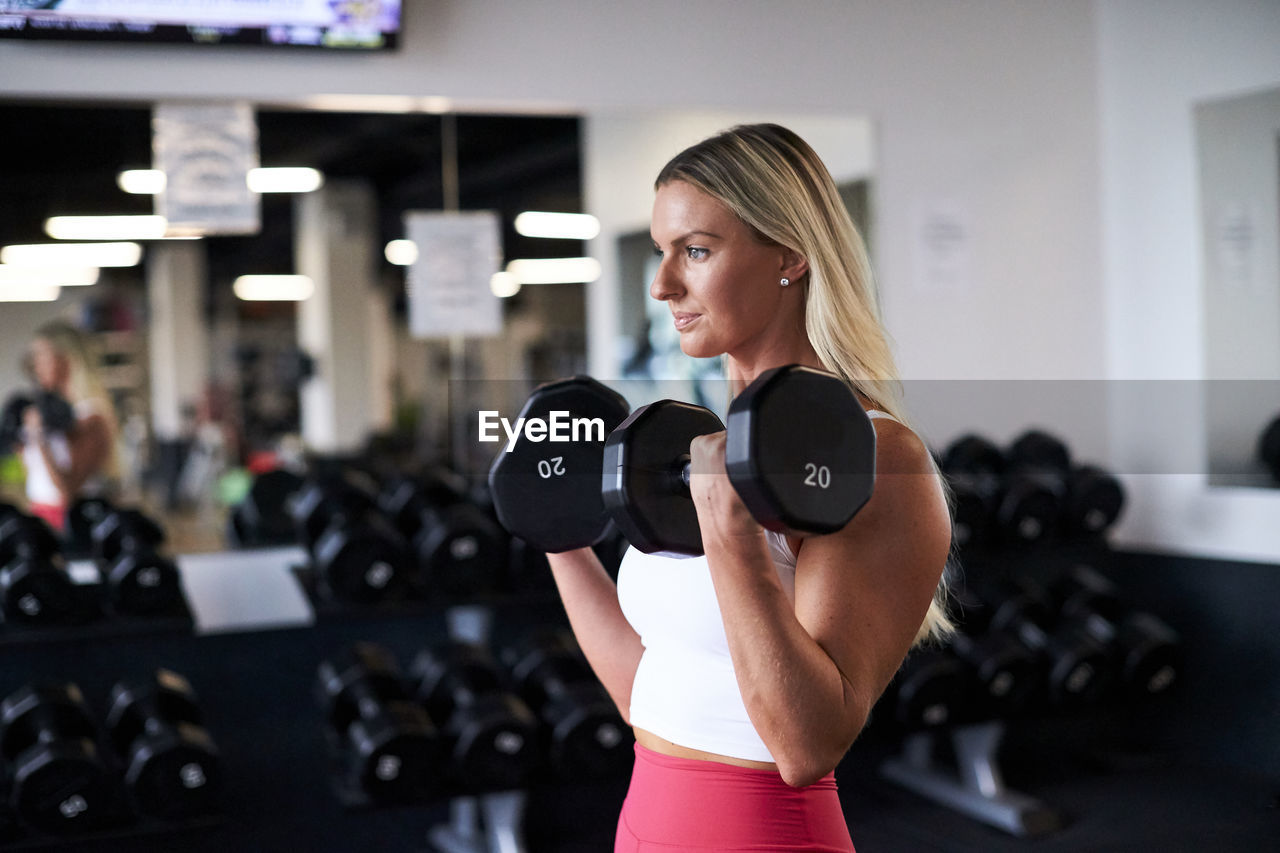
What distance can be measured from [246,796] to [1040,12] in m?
3.92

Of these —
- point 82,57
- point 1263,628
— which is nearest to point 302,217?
point 82,57

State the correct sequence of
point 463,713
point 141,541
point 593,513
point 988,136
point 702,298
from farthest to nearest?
point 988,136 → point 141,541 → point 463,713 → point 593,513 → point 702,298

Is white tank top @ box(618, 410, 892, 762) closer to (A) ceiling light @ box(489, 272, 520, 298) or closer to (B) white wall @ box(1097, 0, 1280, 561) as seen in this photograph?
(A) ceiling light @ box(489, 272, 520, 298)

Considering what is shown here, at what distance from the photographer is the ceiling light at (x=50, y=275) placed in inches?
138

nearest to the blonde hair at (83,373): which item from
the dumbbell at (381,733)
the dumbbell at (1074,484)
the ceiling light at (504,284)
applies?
the dumbbell at (381,733)

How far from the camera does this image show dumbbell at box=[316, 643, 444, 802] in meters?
2.90

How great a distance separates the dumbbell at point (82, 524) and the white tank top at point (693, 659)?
109 inches

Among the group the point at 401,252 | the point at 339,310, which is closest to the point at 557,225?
the point at 401,252

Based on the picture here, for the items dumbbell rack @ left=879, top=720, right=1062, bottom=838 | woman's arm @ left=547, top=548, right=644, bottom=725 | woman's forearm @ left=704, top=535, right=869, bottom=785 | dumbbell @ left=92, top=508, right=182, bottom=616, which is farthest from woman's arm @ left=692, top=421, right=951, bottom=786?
dumbbell rack @ left=879, top=720, right=1062, bottom=838

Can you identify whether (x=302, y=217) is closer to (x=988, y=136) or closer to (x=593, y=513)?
(x=988, y=136)

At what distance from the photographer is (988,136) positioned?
14.1 ft

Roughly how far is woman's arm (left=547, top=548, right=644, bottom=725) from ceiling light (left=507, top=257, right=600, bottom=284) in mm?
2590

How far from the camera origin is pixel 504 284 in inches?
156

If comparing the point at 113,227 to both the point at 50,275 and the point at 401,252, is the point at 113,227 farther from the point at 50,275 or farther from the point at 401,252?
the point at 401,252
